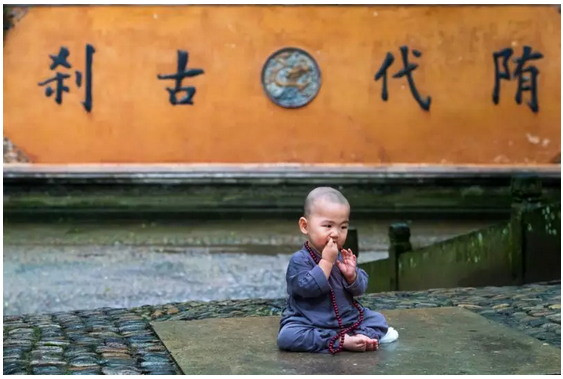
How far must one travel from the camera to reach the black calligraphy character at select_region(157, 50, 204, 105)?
29.3ft

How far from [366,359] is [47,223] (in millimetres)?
5456

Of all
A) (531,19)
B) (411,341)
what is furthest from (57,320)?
(531,19)

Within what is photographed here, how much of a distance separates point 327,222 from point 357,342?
22.6 inches

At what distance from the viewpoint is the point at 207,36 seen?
896 centimetres

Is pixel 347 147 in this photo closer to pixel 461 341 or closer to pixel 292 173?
pixel 292 173

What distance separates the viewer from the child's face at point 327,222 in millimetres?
4297

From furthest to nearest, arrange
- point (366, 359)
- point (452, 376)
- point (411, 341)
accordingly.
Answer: point (411, 341)
point (366, 359)
point (452, 376)

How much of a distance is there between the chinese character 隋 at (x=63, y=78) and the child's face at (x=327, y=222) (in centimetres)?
506

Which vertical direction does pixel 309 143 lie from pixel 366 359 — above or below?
above

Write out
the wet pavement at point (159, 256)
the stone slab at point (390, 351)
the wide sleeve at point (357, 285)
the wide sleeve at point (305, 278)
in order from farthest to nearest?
the wet pavement at point (159, 256), the wide sleeve at point (357, 285), the wide sleeve at point (305, 278), the stone slab at point (390, 351)

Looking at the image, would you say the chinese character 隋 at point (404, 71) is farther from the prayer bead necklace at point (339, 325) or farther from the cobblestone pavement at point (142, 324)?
the prayer bead necklace at point (339, 325)

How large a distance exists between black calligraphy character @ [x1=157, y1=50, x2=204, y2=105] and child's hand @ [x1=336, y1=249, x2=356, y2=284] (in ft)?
15.8

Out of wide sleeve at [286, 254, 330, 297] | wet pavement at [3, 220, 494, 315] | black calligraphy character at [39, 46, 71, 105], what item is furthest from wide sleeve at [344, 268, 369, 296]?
black calligraphy character at [39, 46, 71, 105]

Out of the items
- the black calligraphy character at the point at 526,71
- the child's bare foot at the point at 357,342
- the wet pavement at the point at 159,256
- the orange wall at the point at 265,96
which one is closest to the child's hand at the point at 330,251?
the child's bare foot at the point at 357,342
